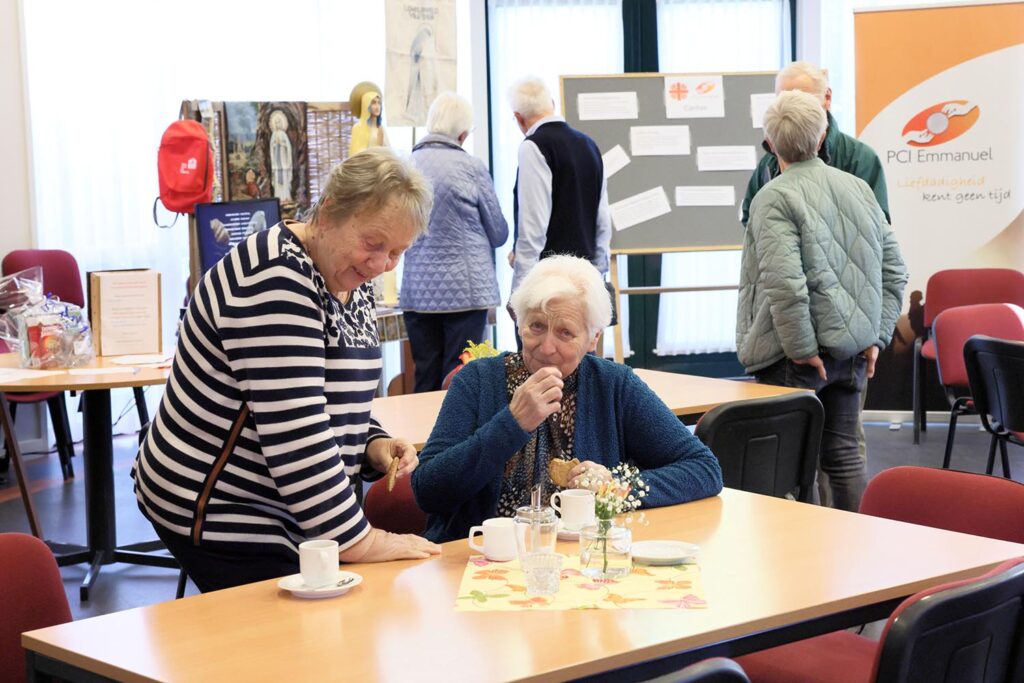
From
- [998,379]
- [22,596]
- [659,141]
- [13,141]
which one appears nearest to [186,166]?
[13,141]

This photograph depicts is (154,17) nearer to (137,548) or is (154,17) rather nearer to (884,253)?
(137,548)

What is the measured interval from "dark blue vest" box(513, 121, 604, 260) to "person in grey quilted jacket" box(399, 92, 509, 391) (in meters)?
0.22

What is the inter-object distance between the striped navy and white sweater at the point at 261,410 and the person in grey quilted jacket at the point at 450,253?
317 cm

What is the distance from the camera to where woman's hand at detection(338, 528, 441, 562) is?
2.16 m

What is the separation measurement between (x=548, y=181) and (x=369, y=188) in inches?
128

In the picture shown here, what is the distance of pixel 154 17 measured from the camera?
734cm

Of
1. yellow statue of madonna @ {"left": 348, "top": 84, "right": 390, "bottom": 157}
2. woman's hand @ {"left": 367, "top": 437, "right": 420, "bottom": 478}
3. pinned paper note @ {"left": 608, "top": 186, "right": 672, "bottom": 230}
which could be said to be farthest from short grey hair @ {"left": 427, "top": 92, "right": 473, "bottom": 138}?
woman's hand @ {"left": 367, "top": 437, "right": 420, "bottom": 478}

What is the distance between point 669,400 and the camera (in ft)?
12.5

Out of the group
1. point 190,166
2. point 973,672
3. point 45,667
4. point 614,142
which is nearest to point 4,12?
point 190,166

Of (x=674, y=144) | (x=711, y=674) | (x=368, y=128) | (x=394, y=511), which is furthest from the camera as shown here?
(x=674, y=144)

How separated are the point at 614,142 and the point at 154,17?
9.86 ft

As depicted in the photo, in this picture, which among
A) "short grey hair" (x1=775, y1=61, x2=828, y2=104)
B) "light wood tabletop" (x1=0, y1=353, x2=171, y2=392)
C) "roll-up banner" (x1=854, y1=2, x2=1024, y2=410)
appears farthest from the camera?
"roll-up banner" (x1=854, y1=2, x2=1024, y2=410)

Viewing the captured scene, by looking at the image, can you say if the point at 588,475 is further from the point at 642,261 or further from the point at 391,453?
the point at 642,261

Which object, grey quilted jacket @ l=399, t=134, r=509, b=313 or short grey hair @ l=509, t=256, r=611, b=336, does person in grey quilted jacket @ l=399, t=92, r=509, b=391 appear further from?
short grey hair @ l=509, t=256, r=611, b=336
